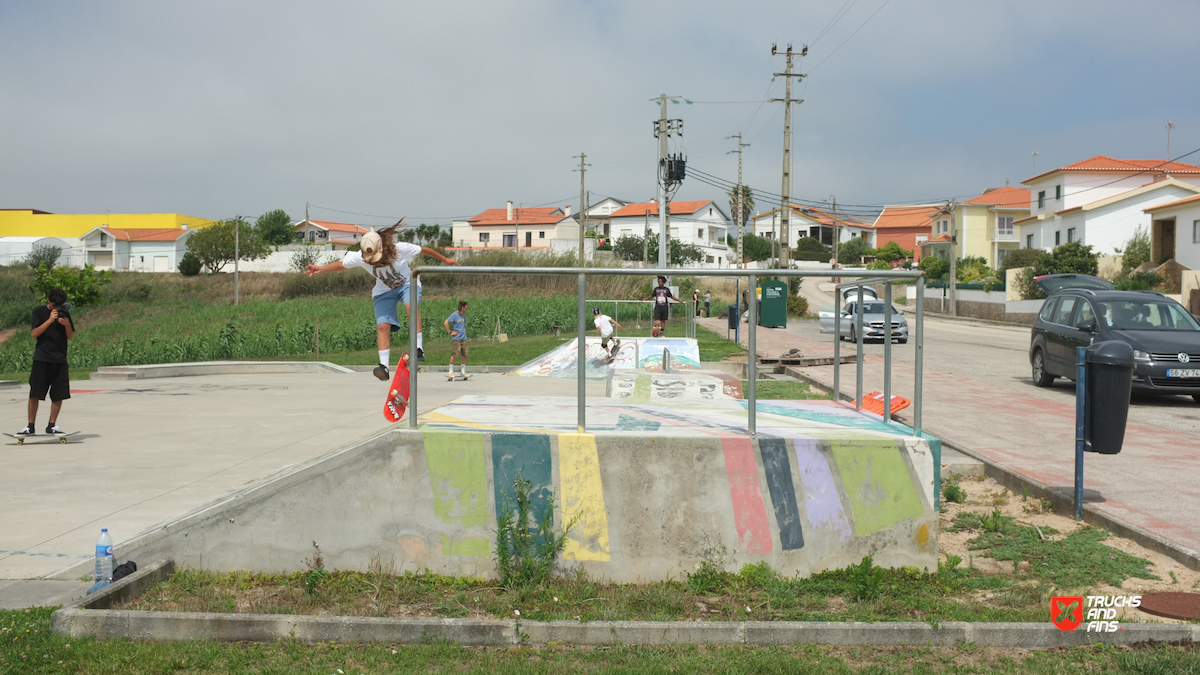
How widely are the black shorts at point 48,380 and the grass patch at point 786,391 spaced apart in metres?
9.63

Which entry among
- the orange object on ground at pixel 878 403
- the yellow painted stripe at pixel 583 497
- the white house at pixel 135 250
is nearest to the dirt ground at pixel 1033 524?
the orange object on ground at pixel 878 403

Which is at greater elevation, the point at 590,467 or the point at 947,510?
the point at 590,467

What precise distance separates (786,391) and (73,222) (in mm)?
120912

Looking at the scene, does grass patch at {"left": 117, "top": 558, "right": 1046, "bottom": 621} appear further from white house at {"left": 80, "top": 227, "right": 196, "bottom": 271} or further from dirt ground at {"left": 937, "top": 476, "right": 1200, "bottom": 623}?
white house at {"left": 80, "top": 227, "right": 196, "bottom": 271}

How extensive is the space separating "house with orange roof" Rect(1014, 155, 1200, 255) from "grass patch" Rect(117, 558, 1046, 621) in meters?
56.5

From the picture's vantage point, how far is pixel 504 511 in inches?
215

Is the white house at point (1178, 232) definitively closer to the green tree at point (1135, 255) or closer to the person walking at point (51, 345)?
the green tree at point (1135, 255)

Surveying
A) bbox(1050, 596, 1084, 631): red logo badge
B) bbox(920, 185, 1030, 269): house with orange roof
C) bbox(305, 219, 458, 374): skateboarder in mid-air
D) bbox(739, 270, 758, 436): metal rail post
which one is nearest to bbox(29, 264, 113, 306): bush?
bbox(305, 219, 458, 374): skateboarder in mid-air

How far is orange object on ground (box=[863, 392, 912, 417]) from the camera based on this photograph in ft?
21.8

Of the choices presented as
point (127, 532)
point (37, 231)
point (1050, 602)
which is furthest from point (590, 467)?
point (37, 231)

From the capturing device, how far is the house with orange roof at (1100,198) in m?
54.2

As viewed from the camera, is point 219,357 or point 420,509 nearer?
point 420,509

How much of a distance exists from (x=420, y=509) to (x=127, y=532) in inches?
109

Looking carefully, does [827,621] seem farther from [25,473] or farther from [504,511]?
[25,473]
